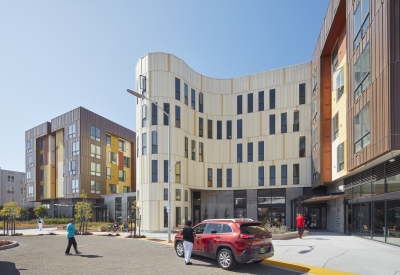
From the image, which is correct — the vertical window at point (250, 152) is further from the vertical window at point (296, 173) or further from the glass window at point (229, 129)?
the vertical window at point (296, 173)

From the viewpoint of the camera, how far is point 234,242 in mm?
10992

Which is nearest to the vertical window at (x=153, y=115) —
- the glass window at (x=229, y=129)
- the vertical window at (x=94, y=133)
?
the glass window at (x=229, y=129)

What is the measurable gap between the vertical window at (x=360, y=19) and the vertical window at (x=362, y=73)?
122 centimetres

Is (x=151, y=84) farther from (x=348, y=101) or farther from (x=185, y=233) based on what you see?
(x=185, y=233)

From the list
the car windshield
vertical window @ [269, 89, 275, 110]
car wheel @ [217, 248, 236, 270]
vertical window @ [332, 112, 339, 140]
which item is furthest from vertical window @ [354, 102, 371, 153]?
vertical window @ [269, 89, 275, 110]

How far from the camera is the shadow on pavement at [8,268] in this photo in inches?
436

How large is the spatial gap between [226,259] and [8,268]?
8025mm

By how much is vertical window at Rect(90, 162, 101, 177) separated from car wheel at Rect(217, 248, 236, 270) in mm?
38939

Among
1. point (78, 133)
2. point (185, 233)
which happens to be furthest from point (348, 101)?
point (78, 133)

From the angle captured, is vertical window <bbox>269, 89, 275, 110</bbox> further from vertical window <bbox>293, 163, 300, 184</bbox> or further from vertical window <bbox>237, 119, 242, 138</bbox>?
vertical window <bbox>293, 163, 300, 184</bbox>

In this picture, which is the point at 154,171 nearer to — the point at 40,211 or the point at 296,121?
the point at 296,121

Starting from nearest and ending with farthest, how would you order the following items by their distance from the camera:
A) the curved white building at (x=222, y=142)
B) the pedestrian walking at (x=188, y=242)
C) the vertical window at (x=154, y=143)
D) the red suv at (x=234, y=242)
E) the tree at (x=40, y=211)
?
the red suv at (x=234, y=242) < the pedestrian walking at (x=188, y=242) < the vertical window at (x=154, y=143) < the curved white building at (x=222, y=142) < the tree at (x=40, y=211)

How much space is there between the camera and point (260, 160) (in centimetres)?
3516

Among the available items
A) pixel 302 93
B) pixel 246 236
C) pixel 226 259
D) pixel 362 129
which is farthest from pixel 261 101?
pixel 226 259
